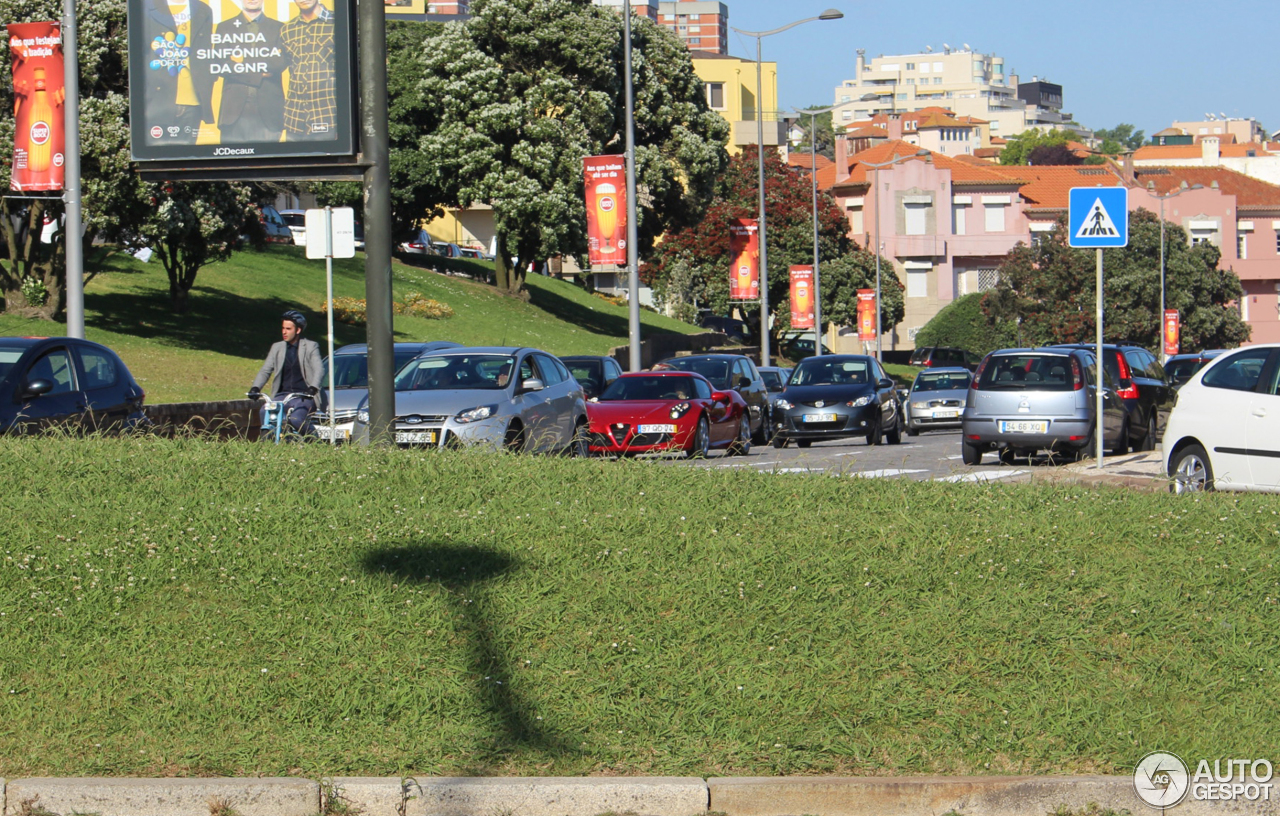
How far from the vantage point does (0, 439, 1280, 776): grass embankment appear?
6117mm

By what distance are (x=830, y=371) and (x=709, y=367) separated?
2289mm

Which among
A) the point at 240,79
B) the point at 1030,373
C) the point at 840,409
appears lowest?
the point at 840,409

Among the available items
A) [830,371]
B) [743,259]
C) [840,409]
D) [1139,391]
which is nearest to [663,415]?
[840,409]

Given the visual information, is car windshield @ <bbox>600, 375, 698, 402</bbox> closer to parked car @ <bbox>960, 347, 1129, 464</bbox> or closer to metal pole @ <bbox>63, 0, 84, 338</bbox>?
parked car @ <bbox>960, 347, 1129, 464</bbox>

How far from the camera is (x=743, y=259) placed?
153 feet

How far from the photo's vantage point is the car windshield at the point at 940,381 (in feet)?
108

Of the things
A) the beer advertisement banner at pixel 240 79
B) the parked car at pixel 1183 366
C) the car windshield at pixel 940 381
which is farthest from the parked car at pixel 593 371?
the beer advertisement banner at pixel 240 79

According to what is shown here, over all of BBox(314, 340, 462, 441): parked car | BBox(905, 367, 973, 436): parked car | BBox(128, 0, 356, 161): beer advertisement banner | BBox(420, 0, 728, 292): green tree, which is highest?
BBox(420, 0, 728, 292): green tree

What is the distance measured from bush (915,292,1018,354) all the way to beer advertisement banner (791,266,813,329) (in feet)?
86.7

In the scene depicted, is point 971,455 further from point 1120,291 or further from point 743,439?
point 1120,291

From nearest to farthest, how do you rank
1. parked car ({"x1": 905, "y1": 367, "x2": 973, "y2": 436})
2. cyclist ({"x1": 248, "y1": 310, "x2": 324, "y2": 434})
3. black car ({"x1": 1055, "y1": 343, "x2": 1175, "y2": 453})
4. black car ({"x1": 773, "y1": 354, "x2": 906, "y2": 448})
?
cyclist ({"x1": 248, "y1": 310, "x2": 324, "y2": 434}) < black car ({"x1": 1055, "y1": 343, "x2": 1175, "y2": 453}) < black car ({"x1": 773, "y1": 354, "x2": 906, "y2": 448}) < parked car ({"x1": 905, "y1": 367, "x2": 973, "y2": 436})

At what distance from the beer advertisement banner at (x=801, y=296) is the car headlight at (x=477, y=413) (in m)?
36.2

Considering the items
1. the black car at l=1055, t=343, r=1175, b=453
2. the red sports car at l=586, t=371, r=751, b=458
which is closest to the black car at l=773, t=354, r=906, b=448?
the red sports car at l=586, t=371, r=751, b=458

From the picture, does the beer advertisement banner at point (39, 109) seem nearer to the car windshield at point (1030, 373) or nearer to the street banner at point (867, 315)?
the car windshield at point (1030, 373)
